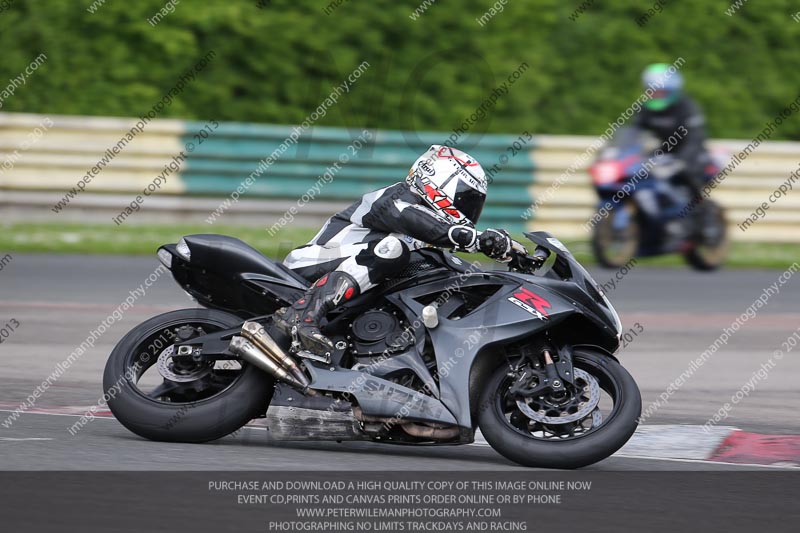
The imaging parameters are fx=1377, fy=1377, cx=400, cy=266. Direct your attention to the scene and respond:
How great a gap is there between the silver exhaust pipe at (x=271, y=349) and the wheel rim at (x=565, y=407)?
947 millimetres

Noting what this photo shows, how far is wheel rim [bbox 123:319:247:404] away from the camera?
6.64 metres

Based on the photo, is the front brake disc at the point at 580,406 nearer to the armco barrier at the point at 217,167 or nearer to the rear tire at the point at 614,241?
the rear tire at the point at 614,241

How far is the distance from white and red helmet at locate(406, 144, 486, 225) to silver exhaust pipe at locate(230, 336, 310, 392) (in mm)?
1063

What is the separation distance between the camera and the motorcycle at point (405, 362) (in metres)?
6.33

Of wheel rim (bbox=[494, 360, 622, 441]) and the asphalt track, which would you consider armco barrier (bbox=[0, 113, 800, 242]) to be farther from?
wheel rim (bbox=[494, 360, 622, 441])

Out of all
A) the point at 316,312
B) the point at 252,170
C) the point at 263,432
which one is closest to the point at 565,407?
the point at 316,312

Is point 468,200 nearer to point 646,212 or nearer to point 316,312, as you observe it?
point 316,312

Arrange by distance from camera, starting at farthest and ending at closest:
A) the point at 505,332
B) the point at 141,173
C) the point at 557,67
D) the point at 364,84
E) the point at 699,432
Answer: the point at 557,67, the point at 364,84, the point at 141,173, the point at 699,432, the point at 505,332
